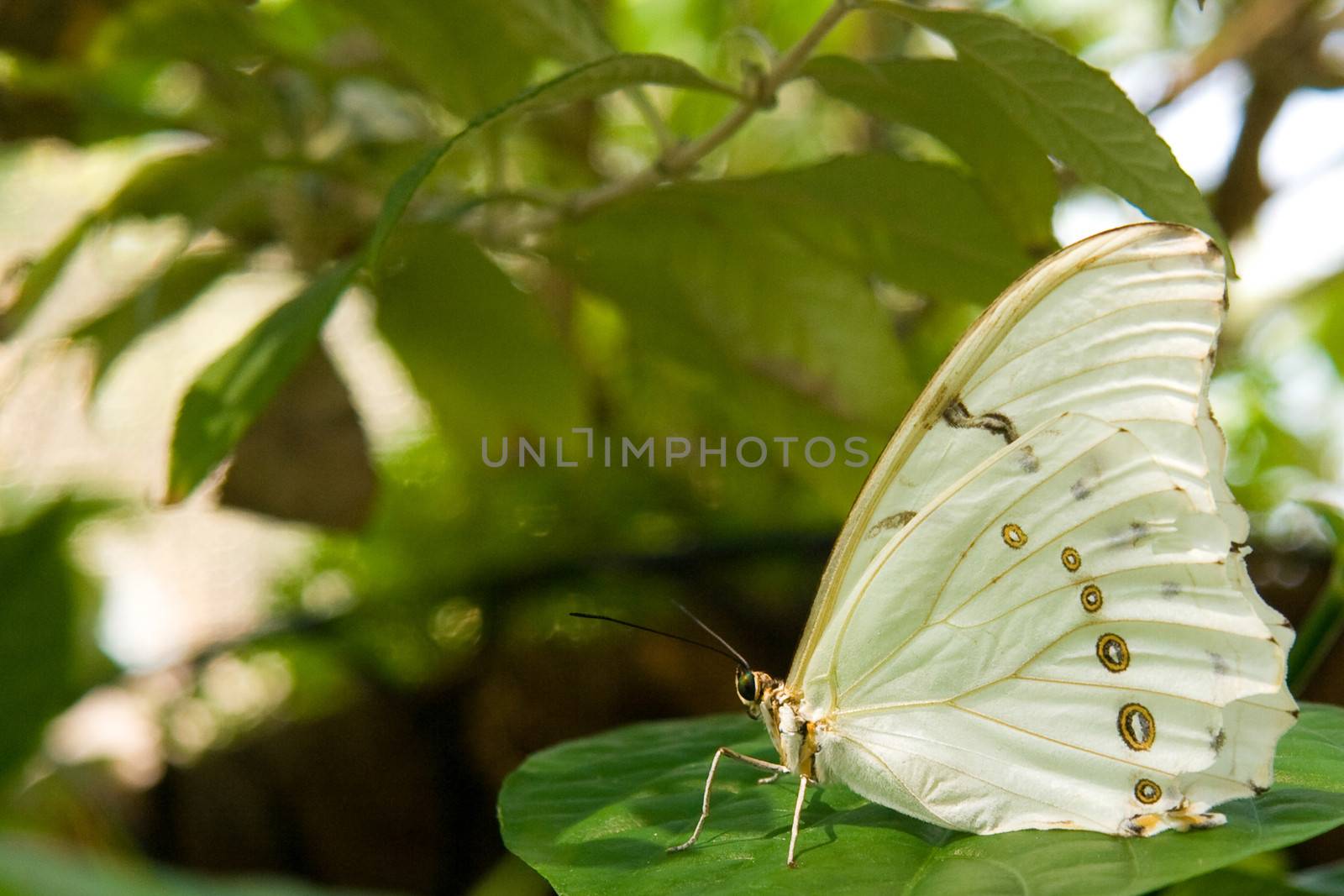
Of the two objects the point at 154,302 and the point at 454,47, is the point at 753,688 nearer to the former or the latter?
the point at 454,47

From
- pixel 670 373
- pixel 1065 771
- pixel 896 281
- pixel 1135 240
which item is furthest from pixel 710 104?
pixel 1065 771

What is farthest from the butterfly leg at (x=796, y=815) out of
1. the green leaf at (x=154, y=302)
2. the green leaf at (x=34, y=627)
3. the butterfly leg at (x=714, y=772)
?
the green leaf at (x=34, y=627)

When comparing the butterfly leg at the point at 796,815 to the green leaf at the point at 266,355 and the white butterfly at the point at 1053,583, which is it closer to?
the white butterfly at the point at 1053,583

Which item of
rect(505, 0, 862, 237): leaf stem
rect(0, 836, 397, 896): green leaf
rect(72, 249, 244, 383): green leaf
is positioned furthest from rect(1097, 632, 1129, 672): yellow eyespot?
rect(72, 249, 244, 383): green leaf

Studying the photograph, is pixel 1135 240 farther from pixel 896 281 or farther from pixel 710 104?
pixel 710 104

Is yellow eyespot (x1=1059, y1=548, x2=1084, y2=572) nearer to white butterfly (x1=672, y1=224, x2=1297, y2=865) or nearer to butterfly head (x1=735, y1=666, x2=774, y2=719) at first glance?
white butterfly (x1=672, y1=224, x2=1297, y2=865)

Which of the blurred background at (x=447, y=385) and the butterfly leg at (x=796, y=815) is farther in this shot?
the blurred background at (x=447, y=385)
